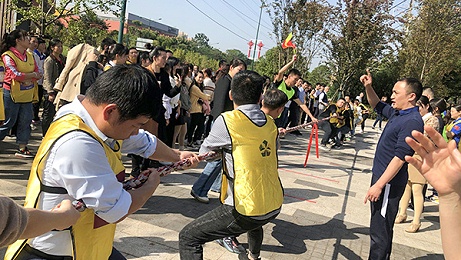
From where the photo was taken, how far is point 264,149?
114 inches

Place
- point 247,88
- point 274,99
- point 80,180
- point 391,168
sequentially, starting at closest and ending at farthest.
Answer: point 80,180 < point 247,88 < point 391,168 < point 274,99

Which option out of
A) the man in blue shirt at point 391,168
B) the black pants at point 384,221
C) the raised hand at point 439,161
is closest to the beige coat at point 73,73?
the man in blue shirt at point 391,168

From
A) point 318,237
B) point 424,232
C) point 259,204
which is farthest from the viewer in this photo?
point 424,232

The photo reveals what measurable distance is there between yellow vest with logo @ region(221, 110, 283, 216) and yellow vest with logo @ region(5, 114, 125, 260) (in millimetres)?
1216

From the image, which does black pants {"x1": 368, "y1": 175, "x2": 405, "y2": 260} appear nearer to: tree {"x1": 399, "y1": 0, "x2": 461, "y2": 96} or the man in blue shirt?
the man in blue shirt

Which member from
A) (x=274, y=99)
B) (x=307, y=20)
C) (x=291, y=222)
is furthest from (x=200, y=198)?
(x=307, y=20)

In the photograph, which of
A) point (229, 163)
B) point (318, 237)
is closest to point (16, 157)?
point (229, 163)

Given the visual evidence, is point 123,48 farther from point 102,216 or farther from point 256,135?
point 102,216

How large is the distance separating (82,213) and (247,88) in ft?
5.91

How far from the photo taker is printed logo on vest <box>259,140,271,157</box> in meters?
2.88

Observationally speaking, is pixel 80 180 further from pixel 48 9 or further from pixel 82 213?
pixel 48 9

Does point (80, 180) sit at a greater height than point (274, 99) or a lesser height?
lesser

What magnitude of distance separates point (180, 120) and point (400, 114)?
13.9ft

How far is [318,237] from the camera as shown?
4555 mm
